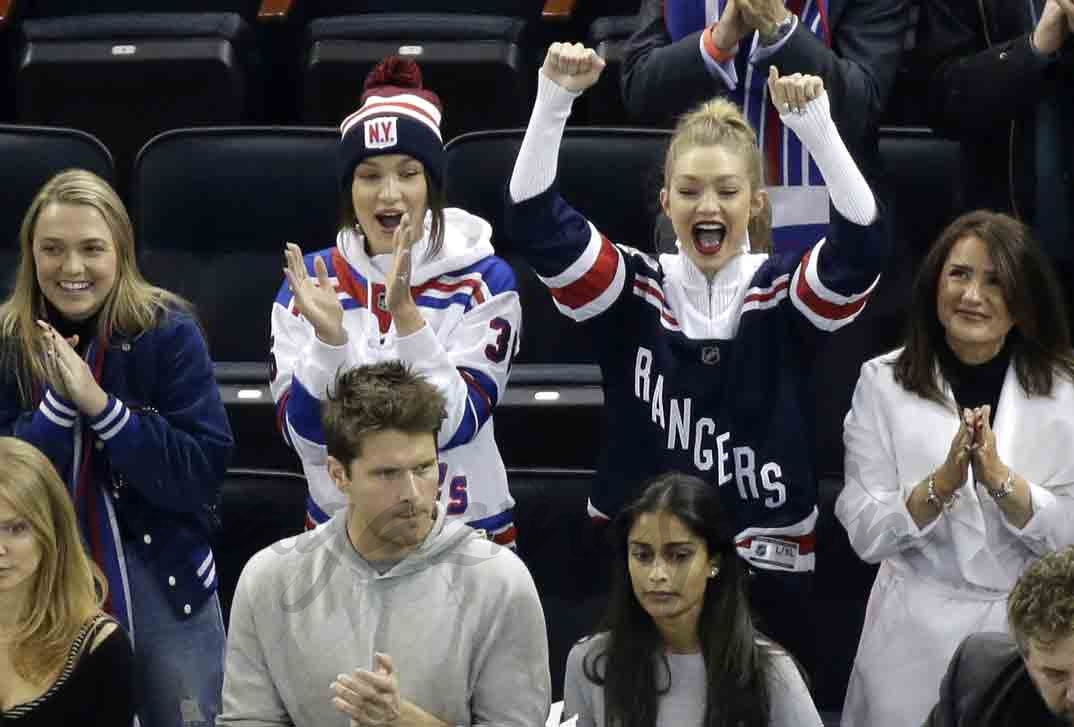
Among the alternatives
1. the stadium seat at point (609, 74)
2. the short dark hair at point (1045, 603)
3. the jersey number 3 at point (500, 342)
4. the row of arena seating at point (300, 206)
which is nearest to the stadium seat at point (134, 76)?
the row of arena seating at point (300, 206)

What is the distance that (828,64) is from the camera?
4.70 m

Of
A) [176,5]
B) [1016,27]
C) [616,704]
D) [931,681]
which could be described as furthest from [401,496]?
[176,5]

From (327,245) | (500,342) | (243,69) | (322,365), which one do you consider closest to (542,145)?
(500,342)

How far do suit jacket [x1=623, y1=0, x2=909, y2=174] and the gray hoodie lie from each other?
1.41 metres

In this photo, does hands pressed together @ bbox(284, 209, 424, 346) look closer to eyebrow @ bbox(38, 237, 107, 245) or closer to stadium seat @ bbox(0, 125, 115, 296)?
eyebrow @ bbox(38, 237, 107, 245)

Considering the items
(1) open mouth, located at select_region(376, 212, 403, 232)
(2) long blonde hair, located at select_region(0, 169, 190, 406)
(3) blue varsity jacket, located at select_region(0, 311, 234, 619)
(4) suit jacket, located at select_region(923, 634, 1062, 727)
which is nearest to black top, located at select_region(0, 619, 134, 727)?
(3) blue varsity jacket, located at select_region(0, 311, 234, 619)

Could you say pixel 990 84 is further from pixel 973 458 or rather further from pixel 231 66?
pixel 231 66

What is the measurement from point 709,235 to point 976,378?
0.64 metres

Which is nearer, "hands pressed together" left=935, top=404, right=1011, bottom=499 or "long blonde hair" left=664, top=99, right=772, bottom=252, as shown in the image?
"hands pressed together" left=935, top=404, right=1011, bottom=499

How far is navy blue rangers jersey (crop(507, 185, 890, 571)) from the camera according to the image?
Result: 4.19m

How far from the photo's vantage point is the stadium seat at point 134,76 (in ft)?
19.6

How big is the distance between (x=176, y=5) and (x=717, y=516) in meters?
3.17

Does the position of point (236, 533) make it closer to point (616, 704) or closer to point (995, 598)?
point (616, 704)

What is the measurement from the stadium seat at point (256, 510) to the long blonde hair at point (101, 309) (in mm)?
591
